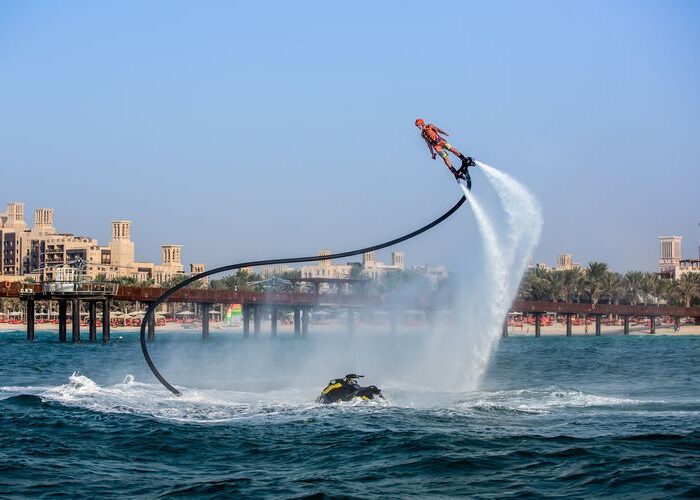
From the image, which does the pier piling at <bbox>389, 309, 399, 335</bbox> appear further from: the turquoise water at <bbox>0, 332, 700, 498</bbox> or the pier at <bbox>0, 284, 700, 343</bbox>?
the turquoise water at <bbox>0, 332, 700, 498</bbox>

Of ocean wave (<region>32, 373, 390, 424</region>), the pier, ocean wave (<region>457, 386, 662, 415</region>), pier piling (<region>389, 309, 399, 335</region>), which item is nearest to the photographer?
ocean wave (<region>32, 373, 390, 424</region>)

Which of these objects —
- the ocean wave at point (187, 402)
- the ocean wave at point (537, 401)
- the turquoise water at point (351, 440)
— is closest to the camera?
the turquoise water at point (351, 440)

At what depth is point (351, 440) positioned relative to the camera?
1312 inches

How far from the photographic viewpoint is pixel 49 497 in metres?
26.5

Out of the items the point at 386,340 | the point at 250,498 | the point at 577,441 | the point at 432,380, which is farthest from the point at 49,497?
the point at 386,340

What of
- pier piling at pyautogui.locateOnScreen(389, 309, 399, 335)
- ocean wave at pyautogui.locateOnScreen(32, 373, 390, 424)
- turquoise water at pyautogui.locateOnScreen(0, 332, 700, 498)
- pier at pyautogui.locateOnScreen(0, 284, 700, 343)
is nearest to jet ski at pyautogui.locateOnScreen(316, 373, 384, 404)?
ocean wave at pyautogui.locateOnScreen(32, 373, 390, 424)

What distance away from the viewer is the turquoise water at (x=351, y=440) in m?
27.5

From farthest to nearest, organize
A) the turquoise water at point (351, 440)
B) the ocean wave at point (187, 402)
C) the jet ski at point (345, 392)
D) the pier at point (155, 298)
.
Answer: the pier at point (155, 298), the jet ski at point (345, 392), the ocean wave at point (187, 402), the turquoise water at point (351, 440)

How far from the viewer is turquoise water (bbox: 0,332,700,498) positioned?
27500 millimetres

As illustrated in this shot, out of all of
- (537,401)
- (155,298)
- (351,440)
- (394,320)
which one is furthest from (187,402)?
(155,298)

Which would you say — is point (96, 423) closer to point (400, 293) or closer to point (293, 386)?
point (293, 386)

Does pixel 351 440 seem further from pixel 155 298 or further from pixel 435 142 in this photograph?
pixel 155 298

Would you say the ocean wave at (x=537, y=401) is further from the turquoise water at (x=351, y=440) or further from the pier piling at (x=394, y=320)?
the pier piling at (x=394, y=320)

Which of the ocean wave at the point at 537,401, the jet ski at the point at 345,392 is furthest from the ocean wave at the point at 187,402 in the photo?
the ocean wave at the point at 537,401
